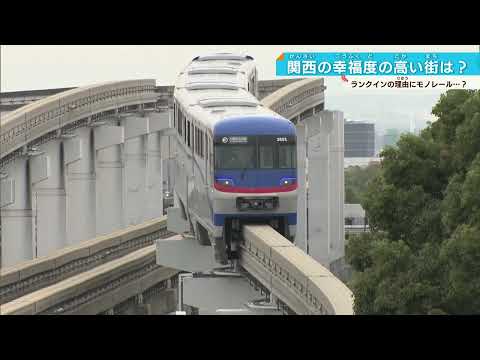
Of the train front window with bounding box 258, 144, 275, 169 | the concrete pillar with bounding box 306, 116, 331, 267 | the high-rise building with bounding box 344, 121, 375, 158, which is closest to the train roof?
the train front window with bounding box 258, 144, 275, 169

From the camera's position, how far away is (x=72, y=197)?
64.1 meters

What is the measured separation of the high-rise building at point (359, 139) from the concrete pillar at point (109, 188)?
16144 millimetres

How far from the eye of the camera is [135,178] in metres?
74.0

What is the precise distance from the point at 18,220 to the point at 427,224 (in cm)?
3338

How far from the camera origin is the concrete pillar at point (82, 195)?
2482 inches

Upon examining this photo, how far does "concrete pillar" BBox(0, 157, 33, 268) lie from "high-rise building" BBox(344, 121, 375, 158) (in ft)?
94.3

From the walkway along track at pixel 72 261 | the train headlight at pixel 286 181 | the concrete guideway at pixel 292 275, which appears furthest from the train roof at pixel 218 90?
the walkway along track at pixel 72 261

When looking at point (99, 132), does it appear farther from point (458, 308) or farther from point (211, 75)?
point (458, 308)

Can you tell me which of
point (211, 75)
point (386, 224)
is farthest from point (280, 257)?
point (211, 75)

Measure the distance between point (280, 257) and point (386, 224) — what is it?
86.5 inches

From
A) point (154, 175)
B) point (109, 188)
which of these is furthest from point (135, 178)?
point (109, 188)

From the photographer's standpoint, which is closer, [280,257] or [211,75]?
[280,257]

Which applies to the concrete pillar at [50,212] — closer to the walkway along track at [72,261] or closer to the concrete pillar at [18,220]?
the walkway along track at [72,261]
